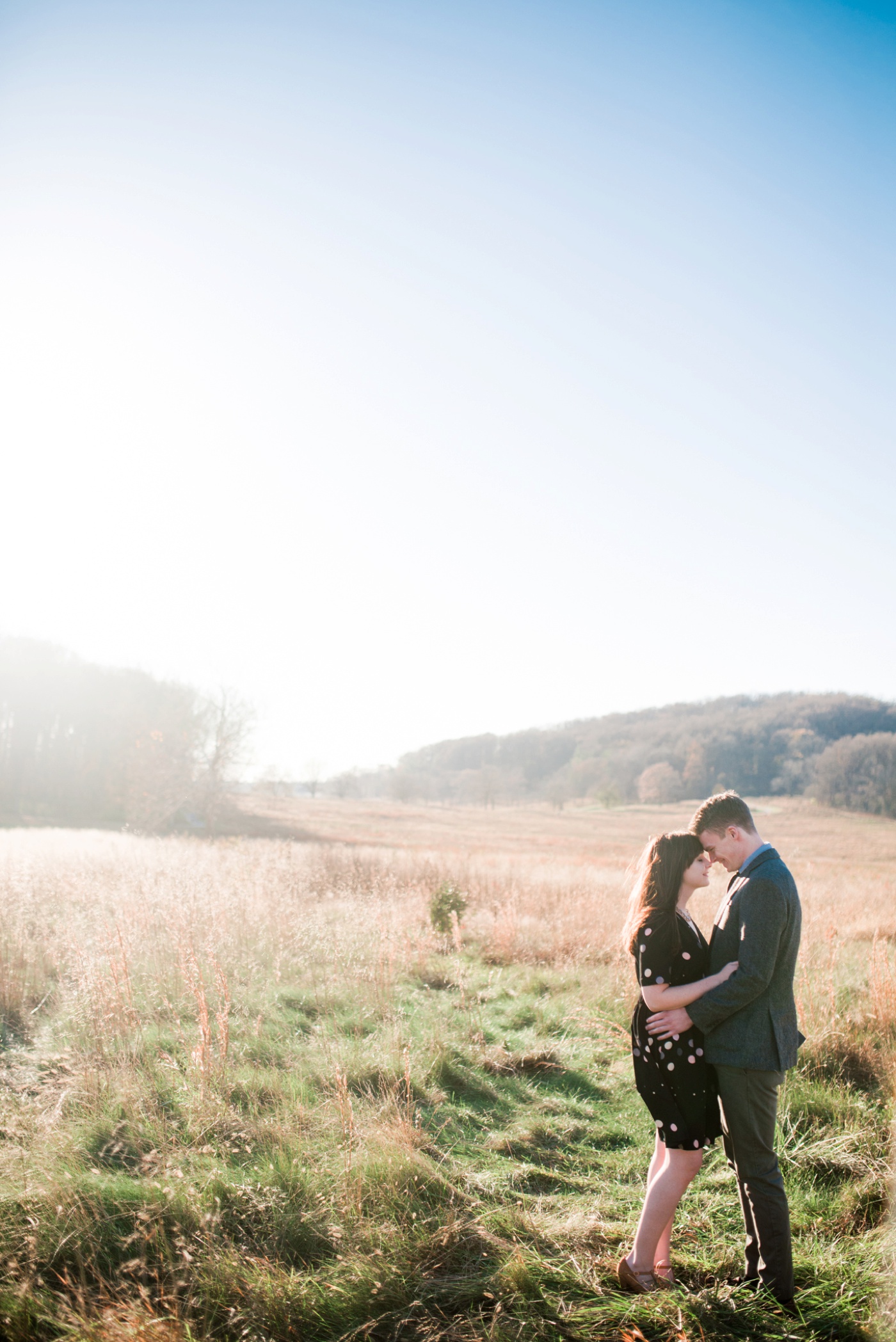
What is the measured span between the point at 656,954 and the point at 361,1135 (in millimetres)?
2061

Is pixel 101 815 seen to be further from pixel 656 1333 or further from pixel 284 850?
pixel 656 1333

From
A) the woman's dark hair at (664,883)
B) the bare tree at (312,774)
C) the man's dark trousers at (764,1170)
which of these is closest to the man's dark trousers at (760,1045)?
the man's dark trousers at (764,1170)

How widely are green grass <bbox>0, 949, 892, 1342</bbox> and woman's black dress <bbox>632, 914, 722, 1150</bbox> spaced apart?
0.64m

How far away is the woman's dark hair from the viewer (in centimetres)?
268

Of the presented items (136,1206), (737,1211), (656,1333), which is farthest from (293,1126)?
(737,1211)

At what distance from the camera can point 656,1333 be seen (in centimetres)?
240

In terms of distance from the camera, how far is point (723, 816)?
276 cm

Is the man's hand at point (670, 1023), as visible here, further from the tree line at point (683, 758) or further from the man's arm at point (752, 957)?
the tree line at point (683, 758)

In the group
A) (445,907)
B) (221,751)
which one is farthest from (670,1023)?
(221,751)

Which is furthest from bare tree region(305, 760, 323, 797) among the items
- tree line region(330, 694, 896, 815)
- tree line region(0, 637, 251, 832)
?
tree line region(0, 637, 251, 832)

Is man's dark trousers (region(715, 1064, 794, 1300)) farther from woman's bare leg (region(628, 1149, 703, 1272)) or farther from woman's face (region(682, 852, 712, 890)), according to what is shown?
woman's face (region(682, 852, 712, 890))

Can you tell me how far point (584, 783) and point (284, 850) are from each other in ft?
250

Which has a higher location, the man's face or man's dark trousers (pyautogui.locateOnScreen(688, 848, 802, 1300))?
the man's face

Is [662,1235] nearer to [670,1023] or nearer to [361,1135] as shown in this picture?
[670,1023]
